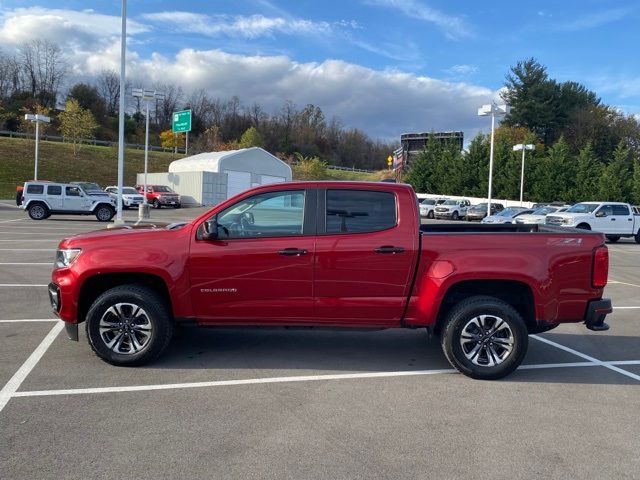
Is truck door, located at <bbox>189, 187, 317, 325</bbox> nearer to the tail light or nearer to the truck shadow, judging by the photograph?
the truck shadow

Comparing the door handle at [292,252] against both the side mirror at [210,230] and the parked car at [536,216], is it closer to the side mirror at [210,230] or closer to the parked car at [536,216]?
the side mirror at [210,230]

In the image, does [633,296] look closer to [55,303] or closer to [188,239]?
[188,239]

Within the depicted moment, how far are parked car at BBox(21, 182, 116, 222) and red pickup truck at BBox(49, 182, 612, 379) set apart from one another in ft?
77.0

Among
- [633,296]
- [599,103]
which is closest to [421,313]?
[633,296]

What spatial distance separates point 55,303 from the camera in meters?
5.50

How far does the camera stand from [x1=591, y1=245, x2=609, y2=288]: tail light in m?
5.41

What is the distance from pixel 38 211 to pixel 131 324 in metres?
24.5

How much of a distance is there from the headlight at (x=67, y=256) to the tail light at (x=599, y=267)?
5.06 m

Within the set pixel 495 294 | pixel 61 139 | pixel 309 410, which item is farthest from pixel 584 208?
pixel 61 139

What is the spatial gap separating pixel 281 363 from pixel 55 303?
7.72ft

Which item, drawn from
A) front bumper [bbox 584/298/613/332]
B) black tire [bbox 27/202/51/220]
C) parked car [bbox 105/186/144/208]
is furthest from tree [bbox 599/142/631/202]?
front bumper [bbox 584/298/613/332]

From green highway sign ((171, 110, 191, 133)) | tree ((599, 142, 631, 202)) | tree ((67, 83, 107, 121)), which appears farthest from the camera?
tree ((67, 83, 107, 121))

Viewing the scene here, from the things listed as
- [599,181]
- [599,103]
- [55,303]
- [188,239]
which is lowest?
[55,303]

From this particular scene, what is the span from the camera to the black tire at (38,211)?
1049 inches
